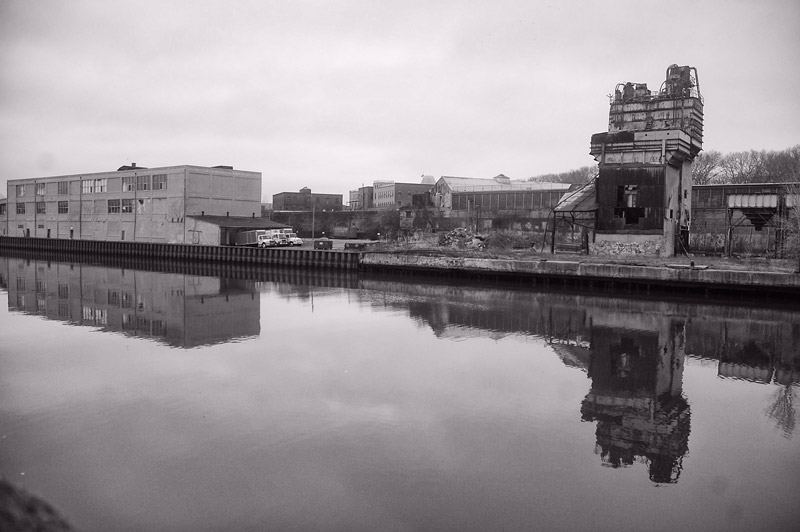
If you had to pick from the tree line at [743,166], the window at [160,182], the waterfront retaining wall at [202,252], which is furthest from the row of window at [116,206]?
the tree line at [743,166]

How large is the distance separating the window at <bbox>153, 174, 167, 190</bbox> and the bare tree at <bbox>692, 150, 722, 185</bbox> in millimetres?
59508

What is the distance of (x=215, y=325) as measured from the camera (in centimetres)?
2108

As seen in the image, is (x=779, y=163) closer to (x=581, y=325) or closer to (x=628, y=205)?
(x=628, y=205)

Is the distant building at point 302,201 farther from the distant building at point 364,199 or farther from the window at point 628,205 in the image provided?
the window at point 628,205

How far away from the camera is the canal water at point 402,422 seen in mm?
7461

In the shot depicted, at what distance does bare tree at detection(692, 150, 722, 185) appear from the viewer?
237 ft

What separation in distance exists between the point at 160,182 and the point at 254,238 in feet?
46.3

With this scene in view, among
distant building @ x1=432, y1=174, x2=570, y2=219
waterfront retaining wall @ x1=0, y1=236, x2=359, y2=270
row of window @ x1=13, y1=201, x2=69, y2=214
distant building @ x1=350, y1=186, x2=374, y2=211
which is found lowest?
waterfront retaining wall @ x1=0, y1=236, x2=359, y2=270

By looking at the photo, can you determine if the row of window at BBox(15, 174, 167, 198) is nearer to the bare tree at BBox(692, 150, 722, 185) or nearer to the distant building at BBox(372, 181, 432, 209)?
the distant building at BBox(372, 181, 432, 209)

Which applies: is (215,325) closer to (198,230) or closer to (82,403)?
(82,403)

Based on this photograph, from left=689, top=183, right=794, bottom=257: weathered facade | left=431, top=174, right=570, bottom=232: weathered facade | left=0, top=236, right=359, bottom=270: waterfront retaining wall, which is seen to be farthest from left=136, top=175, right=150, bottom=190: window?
left=689, top=183, right=794, bottom=257: weathered facade

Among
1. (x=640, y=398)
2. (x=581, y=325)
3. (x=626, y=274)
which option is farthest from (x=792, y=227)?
(x=640, y=398)

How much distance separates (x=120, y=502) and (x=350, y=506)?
2.89m

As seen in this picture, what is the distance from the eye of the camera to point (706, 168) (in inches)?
2936
